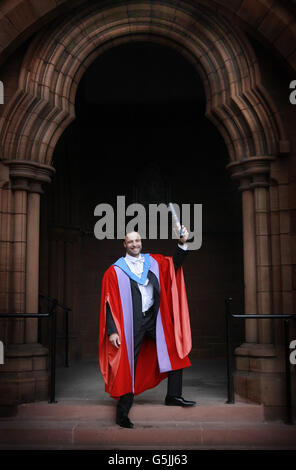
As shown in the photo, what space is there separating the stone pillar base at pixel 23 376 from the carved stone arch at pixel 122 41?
198cm

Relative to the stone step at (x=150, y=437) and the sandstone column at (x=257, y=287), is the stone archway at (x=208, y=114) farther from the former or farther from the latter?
the stone step at (x=150, y=437)

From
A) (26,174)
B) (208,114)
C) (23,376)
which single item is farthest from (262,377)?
(26,174)

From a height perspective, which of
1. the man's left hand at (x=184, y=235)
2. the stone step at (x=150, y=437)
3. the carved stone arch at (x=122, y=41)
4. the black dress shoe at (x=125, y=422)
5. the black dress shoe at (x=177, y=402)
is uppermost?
the carved stone arch at (x=122, y=41)

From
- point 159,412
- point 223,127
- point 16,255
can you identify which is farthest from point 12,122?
point 159,412

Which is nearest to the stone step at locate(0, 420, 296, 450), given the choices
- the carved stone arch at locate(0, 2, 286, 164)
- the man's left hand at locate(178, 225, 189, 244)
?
the man's left hand at locate(178, 225, 189, 244)

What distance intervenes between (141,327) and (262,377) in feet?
4.24

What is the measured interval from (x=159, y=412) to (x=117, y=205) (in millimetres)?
4123

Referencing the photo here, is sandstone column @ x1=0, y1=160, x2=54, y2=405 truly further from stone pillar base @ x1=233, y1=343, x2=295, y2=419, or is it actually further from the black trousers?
stone pillar base @ x1=233, y1=343, x2=295, y2=419

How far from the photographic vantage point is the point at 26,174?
5047 mm

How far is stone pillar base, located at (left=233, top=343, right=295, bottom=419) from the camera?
4.67 meters

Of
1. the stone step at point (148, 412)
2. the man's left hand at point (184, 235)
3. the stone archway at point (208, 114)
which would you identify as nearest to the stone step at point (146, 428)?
the stone step at point (148, 412)

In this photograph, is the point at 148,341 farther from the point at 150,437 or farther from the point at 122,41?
the point at 122,41

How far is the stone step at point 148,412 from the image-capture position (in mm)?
4480

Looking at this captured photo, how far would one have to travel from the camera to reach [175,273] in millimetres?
4801
